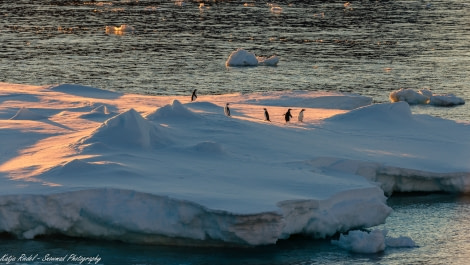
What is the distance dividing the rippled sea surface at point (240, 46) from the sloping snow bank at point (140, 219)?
19.6m

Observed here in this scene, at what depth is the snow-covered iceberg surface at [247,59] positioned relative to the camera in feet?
174

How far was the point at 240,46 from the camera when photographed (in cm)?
6147

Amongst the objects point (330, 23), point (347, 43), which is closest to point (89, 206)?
point (347, 43)

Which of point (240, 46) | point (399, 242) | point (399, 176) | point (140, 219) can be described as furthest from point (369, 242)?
point (240, 46)

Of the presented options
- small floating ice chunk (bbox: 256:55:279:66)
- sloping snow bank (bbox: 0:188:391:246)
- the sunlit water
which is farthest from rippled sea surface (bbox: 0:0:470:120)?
sloping snow bank (bbox: 0:188:391:246)

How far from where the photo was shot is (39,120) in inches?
1258

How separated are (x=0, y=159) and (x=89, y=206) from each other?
204 inches

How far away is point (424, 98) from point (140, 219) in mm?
23116

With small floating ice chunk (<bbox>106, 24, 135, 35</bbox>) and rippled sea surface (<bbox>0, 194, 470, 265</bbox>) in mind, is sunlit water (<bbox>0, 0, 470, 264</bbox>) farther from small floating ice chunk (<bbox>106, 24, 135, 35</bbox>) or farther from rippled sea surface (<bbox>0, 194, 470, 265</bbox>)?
small floating ice chunk (<bbox>106, 24, 135, 35</bbox>)

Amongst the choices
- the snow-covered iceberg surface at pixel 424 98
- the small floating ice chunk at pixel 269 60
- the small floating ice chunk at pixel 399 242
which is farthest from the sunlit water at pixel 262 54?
the small floating ice chunk at pixel 269 60

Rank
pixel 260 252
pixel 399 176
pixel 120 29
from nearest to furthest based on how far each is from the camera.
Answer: pixel 260 252 → pixel 399 176 → pixel 120 29

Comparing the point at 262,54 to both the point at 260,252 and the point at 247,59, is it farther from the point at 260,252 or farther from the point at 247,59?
the point at 260,252

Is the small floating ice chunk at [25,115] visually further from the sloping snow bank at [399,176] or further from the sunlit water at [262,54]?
the sloping snow bank at [399,176]

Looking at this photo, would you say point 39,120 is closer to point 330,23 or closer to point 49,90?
point 49,90
